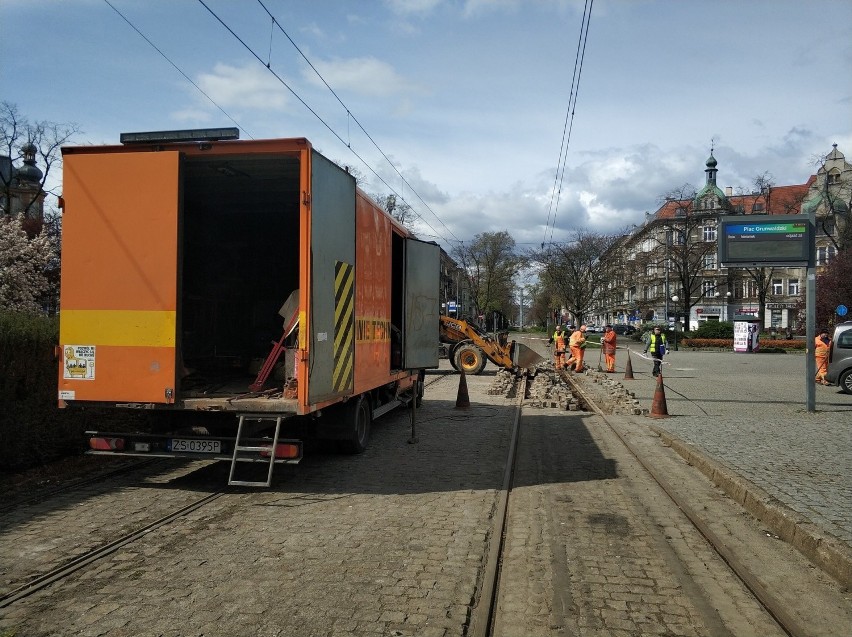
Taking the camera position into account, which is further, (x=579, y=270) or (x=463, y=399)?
(x=579, y=270)

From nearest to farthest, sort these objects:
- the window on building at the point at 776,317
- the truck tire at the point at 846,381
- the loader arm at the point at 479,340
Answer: the truck tire at the point at 846,381
the loader arm at the point at 479,340
the window on building at the point at 776,317

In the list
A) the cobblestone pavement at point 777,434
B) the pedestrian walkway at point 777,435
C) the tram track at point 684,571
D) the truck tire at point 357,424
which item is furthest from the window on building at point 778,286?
the truck tire at point 357,424

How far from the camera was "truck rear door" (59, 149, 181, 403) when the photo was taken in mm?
6324

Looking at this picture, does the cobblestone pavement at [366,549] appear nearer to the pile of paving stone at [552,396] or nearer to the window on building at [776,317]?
the pile of paving stone at [552,396]

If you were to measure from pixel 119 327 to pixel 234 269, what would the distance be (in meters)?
3.52

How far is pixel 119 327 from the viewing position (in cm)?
638

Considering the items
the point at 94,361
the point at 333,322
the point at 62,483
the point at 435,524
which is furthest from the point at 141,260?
the point at 435,524

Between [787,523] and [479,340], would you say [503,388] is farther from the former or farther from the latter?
[787,523]

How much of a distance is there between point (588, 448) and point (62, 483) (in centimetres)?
676

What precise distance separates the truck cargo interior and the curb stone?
557 centimetres

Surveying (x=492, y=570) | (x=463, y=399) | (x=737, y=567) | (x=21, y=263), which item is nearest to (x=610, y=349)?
(x=463, y=399)

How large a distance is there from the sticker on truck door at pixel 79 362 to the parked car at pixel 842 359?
688 inches

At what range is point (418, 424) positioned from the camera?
37.9 ft

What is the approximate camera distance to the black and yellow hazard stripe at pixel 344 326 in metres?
6.90
